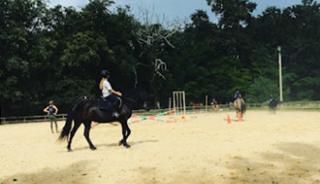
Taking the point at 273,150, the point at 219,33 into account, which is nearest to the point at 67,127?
the point at 273,150

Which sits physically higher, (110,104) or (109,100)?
(109,100)

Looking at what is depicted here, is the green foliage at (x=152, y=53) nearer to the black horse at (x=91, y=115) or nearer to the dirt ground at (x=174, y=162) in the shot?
the black horse at (x=91, y=115)

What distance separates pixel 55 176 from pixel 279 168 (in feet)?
16.9

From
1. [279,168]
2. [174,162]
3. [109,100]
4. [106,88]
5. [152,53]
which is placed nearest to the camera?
[279,168]

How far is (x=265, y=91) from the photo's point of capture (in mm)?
58375

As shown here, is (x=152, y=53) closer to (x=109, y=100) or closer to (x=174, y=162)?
(x=109, y=100)

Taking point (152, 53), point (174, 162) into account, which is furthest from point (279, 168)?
point (152, 53)

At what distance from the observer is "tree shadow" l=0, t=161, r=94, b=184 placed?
31.2ft

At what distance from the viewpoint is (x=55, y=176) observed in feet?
32.7

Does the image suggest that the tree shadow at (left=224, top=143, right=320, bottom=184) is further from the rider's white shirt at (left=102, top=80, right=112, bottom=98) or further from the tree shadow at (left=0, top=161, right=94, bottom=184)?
the rider's white shirt at (left=102, top=80, right=112, bottom=98)

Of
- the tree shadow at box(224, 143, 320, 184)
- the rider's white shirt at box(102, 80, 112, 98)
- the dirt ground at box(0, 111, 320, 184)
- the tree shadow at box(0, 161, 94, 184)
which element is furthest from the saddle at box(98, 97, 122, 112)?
the tree shadow at box(224, 143, 320, 184)

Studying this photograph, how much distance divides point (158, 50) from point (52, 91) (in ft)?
60.5

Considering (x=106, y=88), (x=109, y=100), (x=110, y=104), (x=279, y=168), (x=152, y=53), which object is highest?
(x=152, y=53)

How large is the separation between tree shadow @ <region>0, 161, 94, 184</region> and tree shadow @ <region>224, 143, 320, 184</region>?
322 cm
